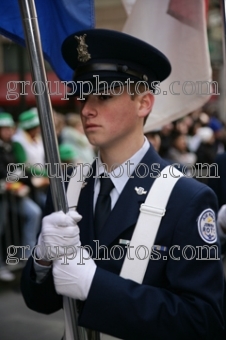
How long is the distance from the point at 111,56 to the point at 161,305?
40.5 inches

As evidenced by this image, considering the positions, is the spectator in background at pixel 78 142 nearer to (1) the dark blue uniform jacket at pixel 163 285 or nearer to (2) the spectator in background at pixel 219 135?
(2) the spectator in background at pixel 219 135

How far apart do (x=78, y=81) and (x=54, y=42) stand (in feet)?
2.44

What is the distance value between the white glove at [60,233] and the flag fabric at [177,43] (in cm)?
165

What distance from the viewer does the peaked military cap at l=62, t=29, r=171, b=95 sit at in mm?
2641

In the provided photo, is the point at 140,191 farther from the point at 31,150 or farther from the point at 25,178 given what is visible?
the point at 31,150

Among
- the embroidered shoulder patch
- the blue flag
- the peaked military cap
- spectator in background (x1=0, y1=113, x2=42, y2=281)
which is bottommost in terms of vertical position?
spectator in background (x1=0, y1=113, x2=42, y2=281)

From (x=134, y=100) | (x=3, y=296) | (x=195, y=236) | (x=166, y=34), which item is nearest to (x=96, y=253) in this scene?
(x=195, y=236)

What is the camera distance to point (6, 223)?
27.0 feet

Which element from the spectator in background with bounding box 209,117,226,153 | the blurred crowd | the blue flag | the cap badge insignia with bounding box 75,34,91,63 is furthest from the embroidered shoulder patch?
the spectator in background with bounding box 209,117,226,153

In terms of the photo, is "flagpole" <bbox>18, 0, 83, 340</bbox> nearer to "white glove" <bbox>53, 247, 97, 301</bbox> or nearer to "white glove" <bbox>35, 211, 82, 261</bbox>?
"white glove" <bbox>35, 211, 82, 261</bbox>

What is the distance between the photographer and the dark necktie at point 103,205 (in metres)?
2.69

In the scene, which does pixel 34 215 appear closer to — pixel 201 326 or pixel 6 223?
pixel 6 223

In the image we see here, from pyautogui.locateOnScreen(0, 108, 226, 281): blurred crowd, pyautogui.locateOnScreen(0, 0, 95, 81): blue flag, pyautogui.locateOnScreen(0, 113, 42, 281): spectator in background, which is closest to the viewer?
pyautogui.locateOnScreen(0, 0, 95, 81): blue flag

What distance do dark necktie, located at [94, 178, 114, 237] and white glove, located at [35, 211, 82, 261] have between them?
28 centimetres
